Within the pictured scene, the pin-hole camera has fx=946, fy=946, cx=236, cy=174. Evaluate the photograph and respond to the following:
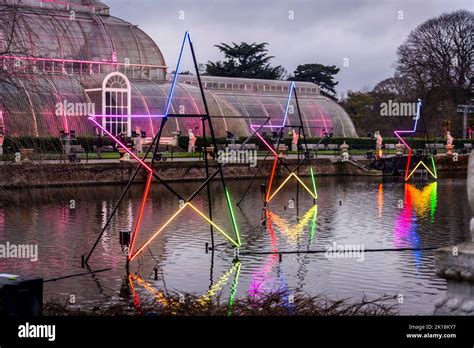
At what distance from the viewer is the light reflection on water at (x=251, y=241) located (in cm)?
2027

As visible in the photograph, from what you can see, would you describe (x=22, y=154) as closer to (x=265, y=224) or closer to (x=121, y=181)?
(x=265, y=224)

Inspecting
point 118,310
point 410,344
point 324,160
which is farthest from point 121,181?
point 410,344

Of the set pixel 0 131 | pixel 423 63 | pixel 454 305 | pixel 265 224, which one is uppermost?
pixel 423 63

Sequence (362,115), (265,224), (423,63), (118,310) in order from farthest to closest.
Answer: (362,115)
(423,63)
(265,224)
(118,310)

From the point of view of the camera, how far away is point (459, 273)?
7621mm

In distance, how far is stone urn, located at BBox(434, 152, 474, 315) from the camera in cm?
756

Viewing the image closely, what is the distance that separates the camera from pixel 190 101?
74.2m

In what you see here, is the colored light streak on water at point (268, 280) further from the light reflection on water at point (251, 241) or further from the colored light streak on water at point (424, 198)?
the colored light streak on water at point (424, 198)

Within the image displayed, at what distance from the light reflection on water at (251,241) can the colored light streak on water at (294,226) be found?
1.4 inches

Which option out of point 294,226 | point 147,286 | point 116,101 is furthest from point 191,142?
point 147,286

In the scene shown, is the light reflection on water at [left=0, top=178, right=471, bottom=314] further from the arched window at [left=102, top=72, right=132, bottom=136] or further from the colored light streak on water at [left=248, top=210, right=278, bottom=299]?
the arched window at [left=102, top=72, right=132, bottom=136]

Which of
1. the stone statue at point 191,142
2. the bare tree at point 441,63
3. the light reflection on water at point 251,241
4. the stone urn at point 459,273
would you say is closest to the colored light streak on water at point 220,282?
the light reflection on water at point 251,241

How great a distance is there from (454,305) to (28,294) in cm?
648

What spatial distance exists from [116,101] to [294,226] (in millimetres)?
39089
